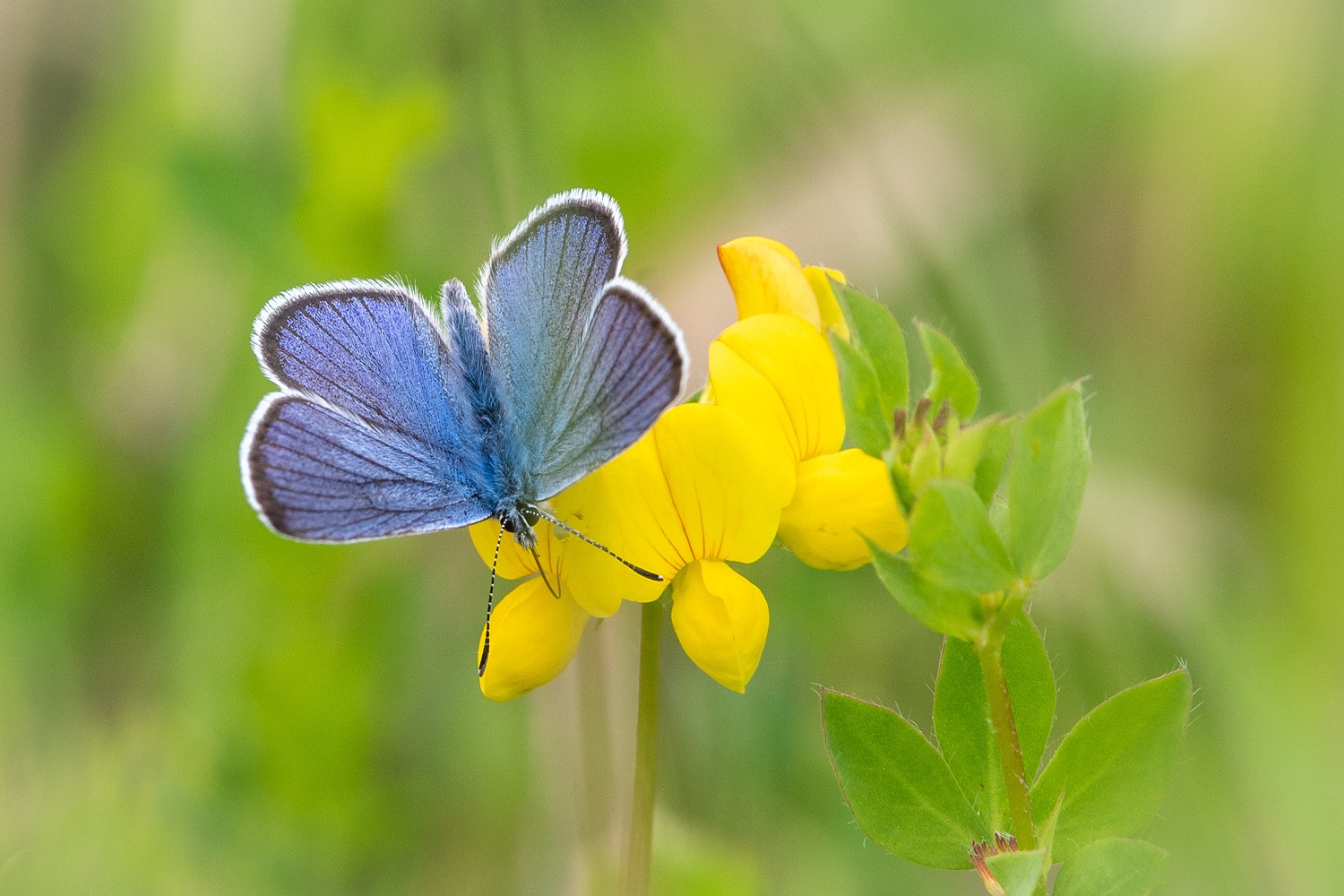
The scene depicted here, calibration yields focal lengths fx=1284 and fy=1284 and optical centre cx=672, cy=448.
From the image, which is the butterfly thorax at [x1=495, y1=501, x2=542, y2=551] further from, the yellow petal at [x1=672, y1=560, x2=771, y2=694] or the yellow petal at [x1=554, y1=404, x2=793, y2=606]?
the yellow petal at [x1=672, y1=560, x2=771, y2=694]

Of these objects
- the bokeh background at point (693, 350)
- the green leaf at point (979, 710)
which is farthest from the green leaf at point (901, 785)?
the bokeh background at point (693, 350)

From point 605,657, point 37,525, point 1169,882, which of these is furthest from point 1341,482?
point 37,525

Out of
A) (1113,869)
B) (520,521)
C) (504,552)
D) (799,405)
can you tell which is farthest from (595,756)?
(1113,869)

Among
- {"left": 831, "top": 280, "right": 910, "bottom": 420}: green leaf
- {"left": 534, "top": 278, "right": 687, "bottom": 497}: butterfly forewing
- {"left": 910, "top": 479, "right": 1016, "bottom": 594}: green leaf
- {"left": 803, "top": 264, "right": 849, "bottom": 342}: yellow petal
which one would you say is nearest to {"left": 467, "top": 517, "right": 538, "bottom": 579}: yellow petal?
{"left": 534, "top": 278, "right": 687, "bottom": 497}: butterfly forewing

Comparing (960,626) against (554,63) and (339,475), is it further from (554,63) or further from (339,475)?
(554,63)

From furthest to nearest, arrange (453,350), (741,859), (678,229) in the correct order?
(678,229)
(741,859)
(453,350)

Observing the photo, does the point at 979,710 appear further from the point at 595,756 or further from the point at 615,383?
the point at 595,756
